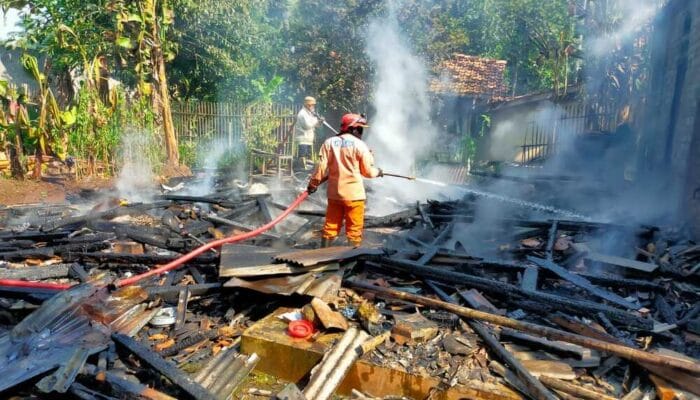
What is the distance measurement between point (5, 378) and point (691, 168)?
10.8 metres

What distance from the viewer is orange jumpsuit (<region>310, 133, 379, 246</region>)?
641 centimetres

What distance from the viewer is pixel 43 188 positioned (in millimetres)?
11547

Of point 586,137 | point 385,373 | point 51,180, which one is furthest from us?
point 586,137

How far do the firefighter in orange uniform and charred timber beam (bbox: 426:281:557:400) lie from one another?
260 centimetres

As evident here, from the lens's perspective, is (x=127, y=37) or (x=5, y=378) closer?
(x=5, y=378)

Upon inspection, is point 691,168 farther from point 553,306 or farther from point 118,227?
point 118,227

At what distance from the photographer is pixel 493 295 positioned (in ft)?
17.0

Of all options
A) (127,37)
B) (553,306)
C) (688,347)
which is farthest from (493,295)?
(127,37)

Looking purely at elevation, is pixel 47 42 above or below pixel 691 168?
above

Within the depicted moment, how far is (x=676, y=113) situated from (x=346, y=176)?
9295mm

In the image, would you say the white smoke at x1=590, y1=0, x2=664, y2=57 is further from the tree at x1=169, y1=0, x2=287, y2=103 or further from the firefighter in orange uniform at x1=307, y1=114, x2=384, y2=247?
the firefighter in orange uniform at x1=307, y1=114, x2=384, y2=247

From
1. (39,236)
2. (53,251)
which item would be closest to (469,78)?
(39,236)

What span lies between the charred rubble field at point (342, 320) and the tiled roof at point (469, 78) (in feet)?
53.3

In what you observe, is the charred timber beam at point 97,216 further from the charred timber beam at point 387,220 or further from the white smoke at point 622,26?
the white smoke at point 622,26
